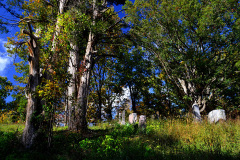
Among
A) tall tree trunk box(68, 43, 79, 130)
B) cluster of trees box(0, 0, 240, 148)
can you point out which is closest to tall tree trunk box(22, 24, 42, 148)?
cluster of trees box(0, 0, 240, 148)

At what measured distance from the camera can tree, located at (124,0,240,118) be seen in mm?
10487

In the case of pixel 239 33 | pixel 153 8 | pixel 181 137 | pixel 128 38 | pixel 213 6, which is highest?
pixel 153 8

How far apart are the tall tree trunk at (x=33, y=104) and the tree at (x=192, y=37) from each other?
7863 mm

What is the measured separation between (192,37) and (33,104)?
12266mm

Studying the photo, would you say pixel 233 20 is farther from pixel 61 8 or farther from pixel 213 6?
pixel 61 8

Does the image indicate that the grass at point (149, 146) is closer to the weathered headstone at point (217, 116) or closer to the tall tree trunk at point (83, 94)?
the tall tree trunk at point (83, 94)

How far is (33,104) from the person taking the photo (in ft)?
17.5

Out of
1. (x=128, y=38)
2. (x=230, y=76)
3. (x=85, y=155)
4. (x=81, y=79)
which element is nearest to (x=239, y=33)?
(x=230, y=76)

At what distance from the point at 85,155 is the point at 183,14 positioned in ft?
38.2

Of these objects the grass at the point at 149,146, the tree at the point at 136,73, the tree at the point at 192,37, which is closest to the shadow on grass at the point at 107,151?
the grass at the point at 149,146

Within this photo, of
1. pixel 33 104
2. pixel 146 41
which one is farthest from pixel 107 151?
pixel 146 41

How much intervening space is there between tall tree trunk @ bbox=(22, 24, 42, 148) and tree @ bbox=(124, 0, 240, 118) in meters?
7.86

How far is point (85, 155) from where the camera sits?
4.58 meters

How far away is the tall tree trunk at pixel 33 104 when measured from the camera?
5070 mm
